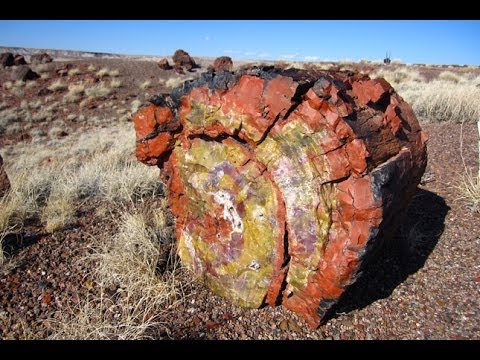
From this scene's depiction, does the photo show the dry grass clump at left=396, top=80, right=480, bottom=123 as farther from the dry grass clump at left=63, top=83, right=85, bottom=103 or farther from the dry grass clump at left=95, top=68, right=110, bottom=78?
the dry grass clump at left=95, top=68, right=110, bottom=78

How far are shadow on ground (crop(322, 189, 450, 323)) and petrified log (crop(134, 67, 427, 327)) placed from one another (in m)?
0.41

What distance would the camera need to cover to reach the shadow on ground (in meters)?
2.91

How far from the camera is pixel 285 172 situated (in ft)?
8.06

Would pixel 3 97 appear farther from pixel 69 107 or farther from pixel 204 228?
pixel 204 228

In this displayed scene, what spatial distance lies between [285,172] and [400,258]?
1.57m

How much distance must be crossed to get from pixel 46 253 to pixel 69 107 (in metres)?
13.3

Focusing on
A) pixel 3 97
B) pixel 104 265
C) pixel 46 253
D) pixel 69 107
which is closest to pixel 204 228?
pixel 104 265

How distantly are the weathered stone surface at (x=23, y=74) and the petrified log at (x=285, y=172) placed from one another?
17.7 metres

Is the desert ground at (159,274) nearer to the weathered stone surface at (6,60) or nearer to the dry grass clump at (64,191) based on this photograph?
the dry grass clump at (64,191)

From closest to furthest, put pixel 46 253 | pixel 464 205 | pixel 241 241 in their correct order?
1. pixel 241 241
2. pixel 46 253
3. pixel 464 205

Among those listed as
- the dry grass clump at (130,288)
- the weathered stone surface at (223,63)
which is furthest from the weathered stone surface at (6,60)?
the dry grass clump at (130,288)

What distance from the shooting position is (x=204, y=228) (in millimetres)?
3062

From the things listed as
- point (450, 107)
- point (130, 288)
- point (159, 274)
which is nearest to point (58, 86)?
point (450, 107)

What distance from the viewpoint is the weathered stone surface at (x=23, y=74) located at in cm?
1773
